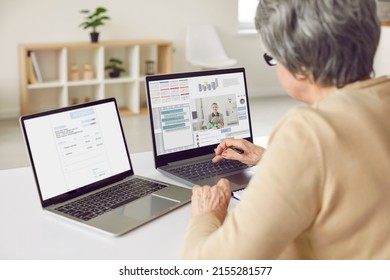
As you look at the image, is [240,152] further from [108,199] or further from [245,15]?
[245,15]

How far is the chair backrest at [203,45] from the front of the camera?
6.65 meters

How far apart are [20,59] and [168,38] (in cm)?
169

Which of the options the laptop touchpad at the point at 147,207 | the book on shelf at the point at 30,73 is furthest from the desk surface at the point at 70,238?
the book on shelf at the point at 30,73

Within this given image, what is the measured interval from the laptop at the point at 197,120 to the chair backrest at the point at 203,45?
446 centimetres

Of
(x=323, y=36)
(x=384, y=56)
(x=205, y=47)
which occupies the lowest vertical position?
(x=205, y=47)

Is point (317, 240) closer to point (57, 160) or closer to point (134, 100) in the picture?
point (57, 160)

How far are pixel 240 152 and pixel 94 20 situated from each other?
4313 millimetres

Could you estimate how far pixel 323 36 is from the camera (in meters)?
1.13

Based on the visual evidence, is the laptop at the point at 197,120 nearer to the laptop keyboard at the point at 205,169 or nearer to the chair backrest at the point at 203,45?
the laptop keyboard at the point at 205,169

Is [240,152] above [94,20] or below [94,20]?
below

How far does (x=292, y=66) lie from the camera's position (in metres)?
1.20

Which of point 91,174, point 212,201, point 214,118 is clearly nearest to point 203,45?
point 214,118
